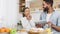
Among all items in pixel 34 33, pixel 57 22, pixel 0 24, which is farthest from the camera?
pixel 0 24

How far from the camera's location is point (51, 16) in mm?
1687

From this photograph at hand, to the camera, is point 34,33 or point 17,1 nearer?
point 34,33

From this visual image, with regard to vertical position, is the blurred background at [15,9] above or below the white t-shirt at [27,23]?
above

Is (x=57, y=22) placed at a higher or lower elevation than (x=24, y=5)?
lower

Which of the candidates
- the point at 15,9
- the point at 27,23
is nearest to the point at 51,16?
the point at 27,23

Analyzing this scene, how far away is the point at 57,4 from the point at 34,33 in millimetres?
370

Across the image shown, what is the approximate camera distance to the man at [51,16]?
5.48 ft

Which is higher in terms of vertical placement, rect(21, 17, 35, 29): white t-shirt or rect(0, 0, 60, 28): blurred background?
rect(0, 0, 60, 28): blurred background

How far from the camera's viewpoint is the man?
5.48ft

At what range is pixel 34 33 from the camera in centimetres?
157

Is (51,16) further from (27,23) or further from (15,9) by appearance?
(15,9)

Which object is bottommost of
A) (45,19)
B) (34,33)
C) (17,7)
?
(34,33)

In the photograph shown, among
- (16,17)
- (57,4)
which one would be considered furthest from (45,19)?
(16,17)

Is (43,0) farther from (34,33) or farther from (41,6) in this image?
(34,33)
